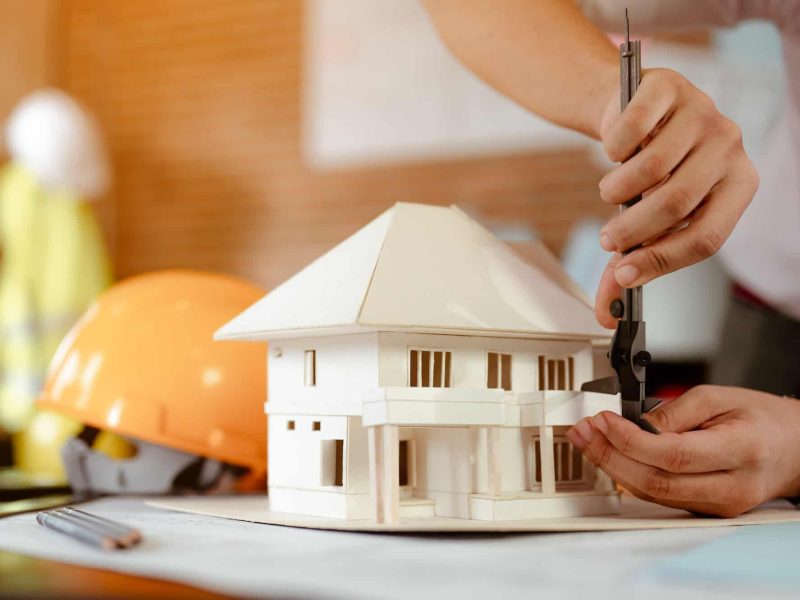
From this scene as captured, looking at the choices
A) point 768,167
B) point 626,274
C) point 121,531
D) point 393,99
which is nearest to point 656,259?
point 626,274

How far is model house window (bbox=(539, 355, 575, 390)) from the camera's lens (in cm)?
77

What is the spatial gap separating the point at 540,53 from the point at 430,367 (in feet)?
1.17

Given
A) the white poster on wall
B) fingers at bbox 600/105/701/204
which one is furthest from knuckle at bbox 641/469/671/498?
the white poster on wall

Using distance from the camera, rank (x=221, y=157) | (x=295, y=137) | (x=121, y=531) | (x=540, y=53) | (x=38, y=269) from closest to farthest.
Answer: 1. (x=121, y=531)
2. (x=540, y=53)
3. (x=38, y=269)
4. (x=295, y=137)
5. (x=221, y=157)

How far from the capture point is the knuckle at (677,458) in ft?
2.11

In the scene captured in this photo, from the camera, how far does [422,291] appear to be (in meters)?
0.67

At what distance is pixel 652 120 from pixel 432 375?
25 cm

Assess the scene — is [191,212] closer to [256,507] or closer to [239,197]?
[239,197]

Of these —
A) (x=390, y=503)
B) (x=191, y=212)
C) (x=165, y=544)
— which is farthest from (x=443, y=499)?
(x=191, y=212)

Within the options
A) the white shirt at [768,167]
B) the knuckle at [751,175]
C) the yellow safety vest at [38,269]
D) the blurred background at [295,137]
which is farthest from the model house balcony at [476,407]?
the yellow safety vest at [38,269]

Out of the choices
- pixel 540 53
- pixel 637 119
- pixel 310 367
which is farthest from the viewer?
pixel 540 53

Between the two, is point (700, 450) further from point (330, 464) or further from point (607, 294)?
point (330, 464)

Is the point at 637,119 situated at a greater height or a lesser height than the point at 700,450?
greater

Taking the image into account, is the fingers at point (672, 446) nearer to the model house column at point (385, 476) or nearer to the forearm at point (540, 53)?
the model house column at point (385, 476)
